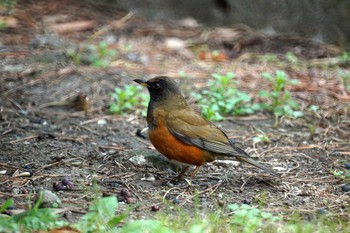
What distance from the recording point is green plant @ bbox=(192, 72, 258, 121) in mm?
7062

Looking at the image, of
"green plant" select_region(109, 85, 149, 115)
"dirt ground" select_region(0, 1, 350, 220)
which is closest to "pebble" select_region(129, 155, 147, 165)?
"dirt ground" select_region(0, 1, 350, 220)

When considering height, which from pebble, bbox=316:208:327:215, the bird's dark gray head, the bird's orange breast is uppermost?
the bird's dark gray head

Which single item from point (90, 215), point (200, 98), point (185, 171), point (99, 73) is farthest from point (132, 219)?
point (99, 73)

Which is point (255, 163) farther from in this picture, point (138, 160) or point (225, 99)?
point (225, 99)

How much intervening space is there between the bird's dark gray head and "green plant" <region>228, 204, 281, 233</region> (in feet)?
4.85

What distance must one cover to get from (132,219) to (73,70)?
12.7 feet

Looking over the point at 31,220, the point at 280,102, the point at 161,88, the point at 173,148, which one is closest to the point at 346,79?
the point at 280,102

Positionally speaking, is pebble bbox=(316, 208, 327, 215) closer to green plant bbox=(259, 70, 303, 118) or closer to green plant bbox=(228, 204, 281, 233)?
green plant bbox=(228, 204, 281, 233)

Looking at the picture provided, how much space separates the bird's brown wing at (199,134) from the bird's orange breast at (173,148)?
35mm

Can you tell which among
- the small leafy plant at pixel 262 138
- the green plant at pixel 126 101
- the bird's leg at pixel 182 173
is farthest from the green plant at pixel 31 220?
the green plant at pixel 126 101

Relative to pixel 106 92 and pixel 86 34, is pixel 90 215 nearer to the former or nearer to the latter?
pixel 106 92

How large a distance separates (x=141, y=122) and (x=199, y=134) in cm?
145

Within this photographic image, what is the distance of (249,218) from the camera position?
13.8ft

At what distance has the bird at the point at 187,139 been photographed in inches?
210
